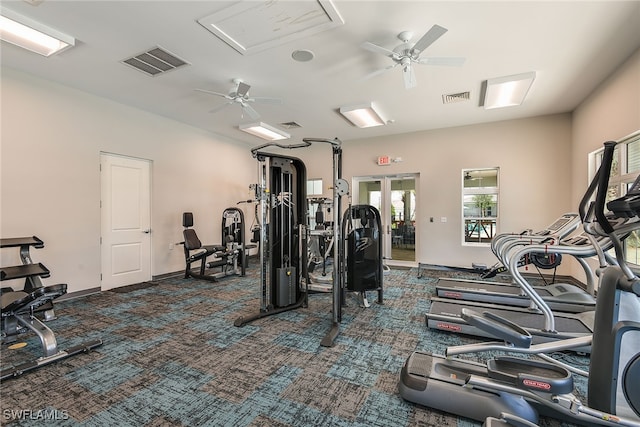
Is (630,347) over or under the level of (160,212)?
under

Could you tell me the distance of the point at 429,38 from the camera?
2.75m

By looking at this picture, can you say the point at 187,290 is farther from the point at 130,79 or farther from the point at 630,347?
the point at 630,347

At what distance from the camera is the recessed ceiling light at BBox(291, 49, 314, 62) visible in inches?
133

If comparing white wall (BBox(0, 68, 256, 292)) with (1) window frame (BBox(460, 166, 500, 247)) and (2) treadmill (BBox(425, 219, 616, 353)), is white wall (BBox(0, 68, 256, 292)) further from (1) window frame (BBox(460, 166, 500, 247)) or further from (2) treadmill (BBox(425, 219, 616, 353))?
(1) window frame (BBox(460, 166, 500, 247))

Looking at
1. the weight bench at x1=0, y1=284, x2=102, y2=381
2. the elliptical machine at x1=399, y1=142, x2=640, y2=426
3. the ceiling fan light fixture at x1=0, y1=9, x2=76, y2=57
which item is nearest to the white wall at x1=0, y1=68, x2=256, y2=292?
the ceiling fan light fixture at x1=0, y1=9, x2=76, y2=57

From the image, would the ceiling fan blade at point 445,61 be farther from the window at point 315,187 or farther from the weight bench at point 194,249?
the window at point 315,187

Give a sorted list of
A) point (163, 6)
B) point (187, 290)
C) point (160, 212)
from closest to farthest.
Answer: point (163, 6) < point (187, 290) < point (160, 212)

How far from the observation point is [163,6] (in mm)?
2672

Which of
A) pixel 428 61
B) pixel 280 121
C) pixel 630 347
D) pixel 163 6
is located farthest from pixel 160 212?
pixel 630 347

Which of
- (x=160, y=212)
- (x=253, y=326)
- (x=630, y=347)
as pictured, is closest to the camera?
(x=630, y=347)

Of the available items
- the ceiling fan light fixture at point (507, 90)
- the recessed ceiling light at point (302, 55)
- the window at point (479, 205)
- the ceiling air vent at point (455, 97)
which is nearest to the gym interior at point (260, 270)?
the window at point (479, 205)

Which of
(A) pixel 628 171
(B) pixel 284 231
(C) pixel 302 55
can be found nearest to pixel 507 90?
(A) pixel 628 171

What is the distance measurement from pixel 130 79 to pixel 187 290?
11.5ft

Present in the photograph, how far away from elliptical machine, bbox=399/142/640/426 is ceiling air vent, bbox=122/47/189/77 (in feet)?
14.3
